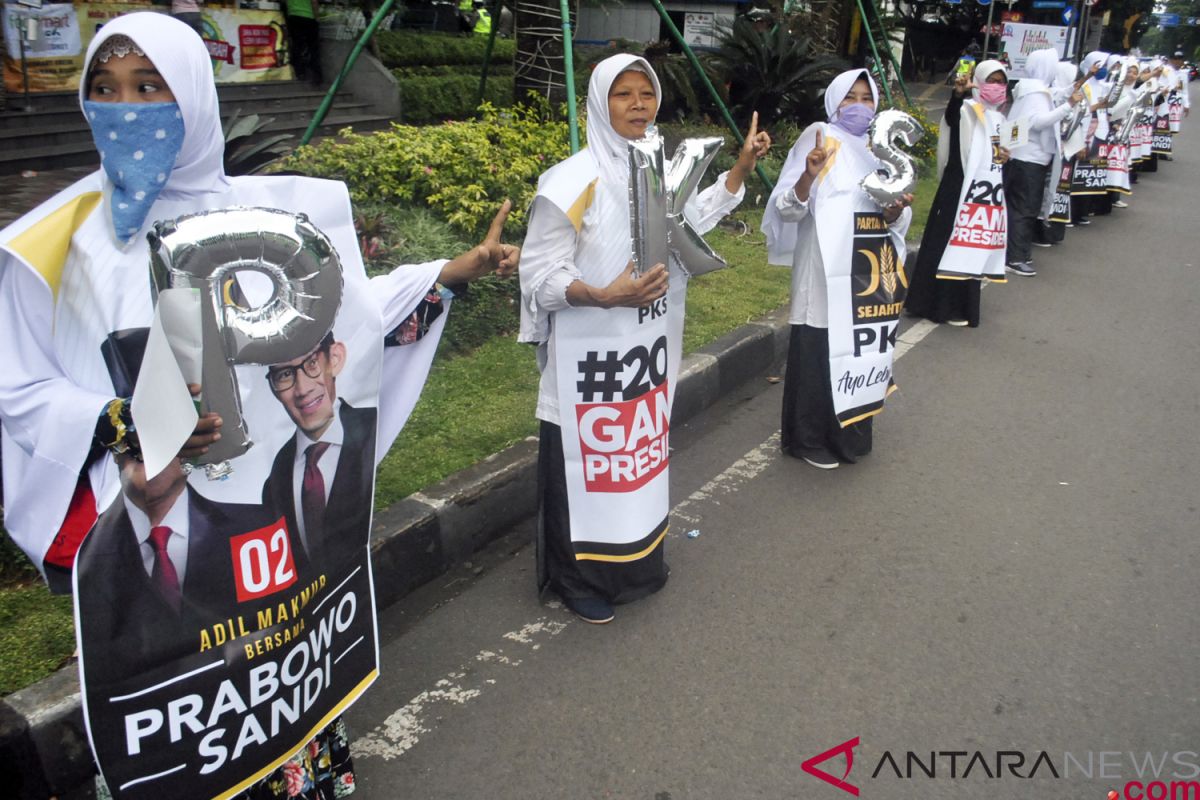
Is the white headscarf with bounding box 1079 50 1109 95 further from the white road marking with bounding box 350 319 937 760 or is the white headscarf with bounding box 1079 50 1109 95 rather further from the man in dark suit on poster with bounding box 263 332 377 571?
the man in dark suit on poster with bounding box 263 332 377 571

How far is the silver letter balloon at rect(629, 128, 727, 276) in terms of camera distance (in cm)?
311

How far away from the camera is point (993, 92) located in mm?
6801

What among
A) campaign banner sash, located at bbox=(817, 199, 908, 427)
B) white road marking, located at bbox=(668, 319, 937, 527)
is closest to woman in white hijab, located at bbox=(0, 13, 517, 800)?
white road marking, located at bbox=(668, 319, 937, 527)

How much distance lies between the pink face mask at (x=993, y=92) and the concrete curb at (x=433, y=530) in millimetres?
1963

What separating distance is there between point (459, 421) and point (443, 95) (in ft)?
35.7

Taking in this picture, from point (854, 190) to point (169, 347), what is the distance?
335cm

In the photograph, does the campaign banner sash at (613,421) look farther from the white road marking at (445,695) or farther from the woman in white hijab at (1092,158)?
the woman in white hijab at (1092,158)

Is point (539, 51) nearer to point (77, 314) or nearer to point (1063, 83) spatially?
point (1063, 83)

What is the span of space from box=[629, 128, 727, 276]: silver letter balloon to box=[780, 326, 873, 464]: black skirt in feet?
4.26

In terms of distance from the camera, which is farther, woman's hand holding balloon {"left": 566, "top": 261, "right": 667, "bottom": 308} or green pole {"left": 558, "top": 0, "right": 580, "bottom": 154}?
green pole {"left": 558, "top": 0, "right": 580, "bottom": 154}

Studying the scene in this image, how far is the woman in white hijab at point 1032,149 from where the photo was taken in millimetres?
8297

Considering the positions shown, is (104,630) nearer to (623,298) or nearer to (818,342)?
(623,298)

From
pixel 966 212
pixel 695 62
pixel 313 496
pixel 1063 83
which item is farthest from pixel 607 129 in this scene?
pixel 1063 83

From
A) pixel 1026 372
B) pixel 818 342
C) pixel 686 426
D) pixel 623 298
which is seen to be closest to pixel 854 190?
pixel 818 342
